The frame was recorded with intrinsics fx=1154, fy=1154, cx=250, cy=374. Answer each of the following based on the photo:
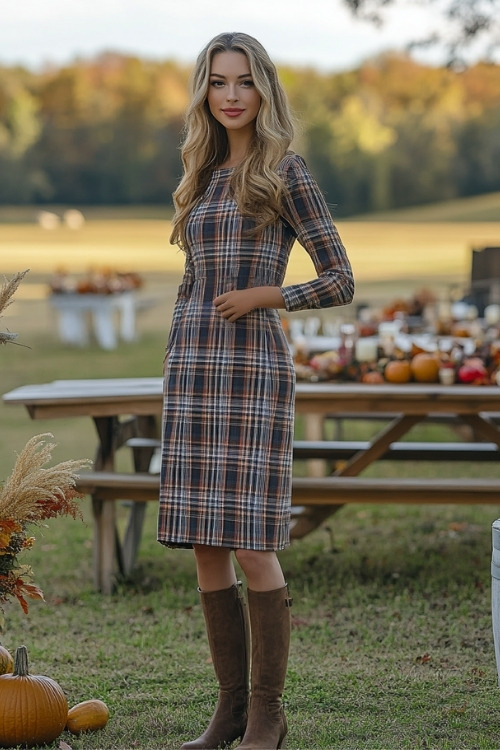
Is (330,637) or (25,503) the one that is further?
(330,637)

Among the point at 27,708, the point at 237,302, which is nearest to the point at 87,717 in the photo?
the point at 27,708

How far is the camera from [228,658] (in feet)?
9.68

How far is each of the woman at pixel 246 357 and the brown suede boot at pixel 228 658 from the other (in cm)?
2

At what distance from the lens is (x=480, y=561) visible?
528 cm

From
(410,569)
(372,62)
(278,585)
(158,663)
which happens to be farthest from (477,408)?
(372,62)

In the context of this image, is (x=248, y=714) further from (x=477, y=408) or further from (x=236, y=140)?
(x=477, y=408)

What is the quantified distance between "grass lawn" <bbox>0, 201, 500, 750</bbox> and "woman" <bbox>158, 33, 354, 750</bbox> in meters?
0.45

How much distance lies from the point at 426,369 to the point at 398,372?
142mm

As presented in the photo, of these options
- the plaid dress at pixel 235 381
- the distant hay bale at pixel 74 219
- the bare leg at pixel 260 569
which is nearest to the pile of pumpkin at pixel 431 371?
the plaid dress at pixel 235 381

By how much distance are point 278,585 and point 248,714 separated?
1.10 ft

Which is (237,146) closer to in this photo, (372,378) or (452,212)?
(372,378)

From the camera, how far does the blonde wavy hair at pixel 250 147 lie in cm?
282

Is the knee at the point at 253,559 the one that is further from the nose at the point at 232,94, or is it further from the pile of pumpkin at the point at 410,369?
the pile of pumpkin at the point at 410,369

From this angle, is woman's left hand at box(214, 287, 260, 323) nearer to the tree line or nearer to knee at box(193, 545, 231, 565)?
knee at box(193, 545, 231, 565)
